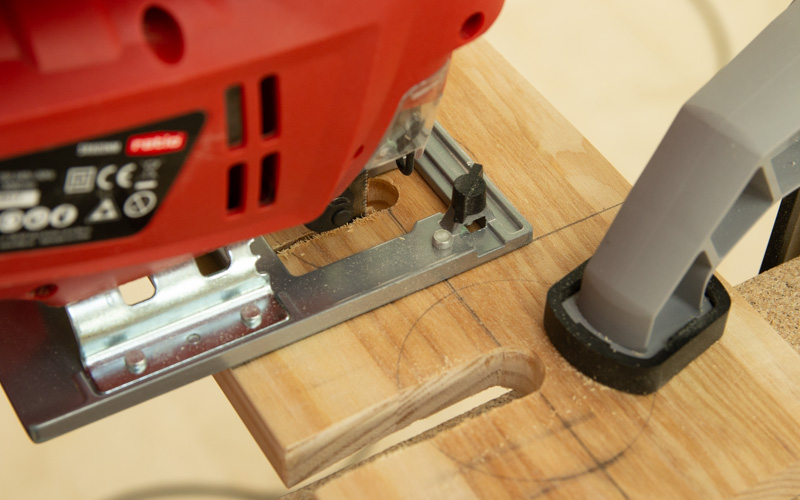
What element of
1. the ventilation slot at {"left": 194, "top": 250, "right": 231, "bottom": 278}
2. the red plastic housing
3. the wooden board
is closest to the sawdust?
the wooden board

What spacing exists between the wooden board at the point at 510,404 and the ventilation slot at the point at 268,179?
181 millimetres

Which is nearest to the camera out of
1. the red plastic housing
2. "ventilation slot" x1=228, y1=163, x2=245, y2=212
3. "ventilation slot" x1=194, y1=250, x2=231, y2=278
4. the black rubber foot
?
the red plastic housing

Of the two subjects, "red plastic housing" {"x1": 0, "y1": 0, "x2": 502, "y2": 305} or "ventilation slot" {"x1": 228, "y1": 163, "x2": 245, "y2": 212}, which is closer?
"red plastic housing" {"x1": 0, "y1": 0, "x2": 502, "y2": 305}

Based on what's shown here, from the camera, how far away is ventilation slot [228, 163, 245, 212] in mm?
794

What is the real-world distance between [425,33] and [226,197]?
0.72 feet

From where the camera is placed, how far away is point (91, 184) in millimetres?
707

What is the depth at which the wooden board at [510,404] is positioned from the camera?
858 mm

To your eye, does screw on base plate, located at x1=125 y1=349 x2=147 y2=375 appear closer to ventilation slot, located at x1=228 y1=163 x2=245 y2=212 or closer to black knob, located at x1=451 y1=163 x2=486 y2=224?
ventilation slot, located at x1=228 y1=163 x2=245 y2=212

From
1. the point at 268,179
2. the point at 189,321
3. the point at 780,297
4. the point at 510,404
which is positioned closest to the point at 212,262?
the point at 189,321

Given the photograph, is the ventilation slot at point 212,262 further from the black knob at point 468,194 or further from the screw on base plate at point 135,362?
the black knob at point 468,194

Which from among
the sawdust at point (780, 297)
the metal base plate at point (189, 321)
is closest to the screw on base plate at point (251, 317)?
the metal base plate at point (189, 321)

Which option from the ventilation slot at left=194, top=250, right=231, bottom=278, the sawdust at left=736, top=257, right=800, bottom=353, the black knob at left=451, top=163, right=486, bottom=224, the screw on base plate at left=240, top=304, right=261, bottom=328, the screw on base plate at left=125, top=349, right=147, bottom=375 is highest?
the ventilation slot at left=194, top=250, right=231, bottom=278

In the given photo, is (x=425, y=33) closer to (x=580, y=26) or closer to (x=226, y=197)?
(x=226, y=197)

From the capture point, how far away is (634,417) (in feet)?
2.97
